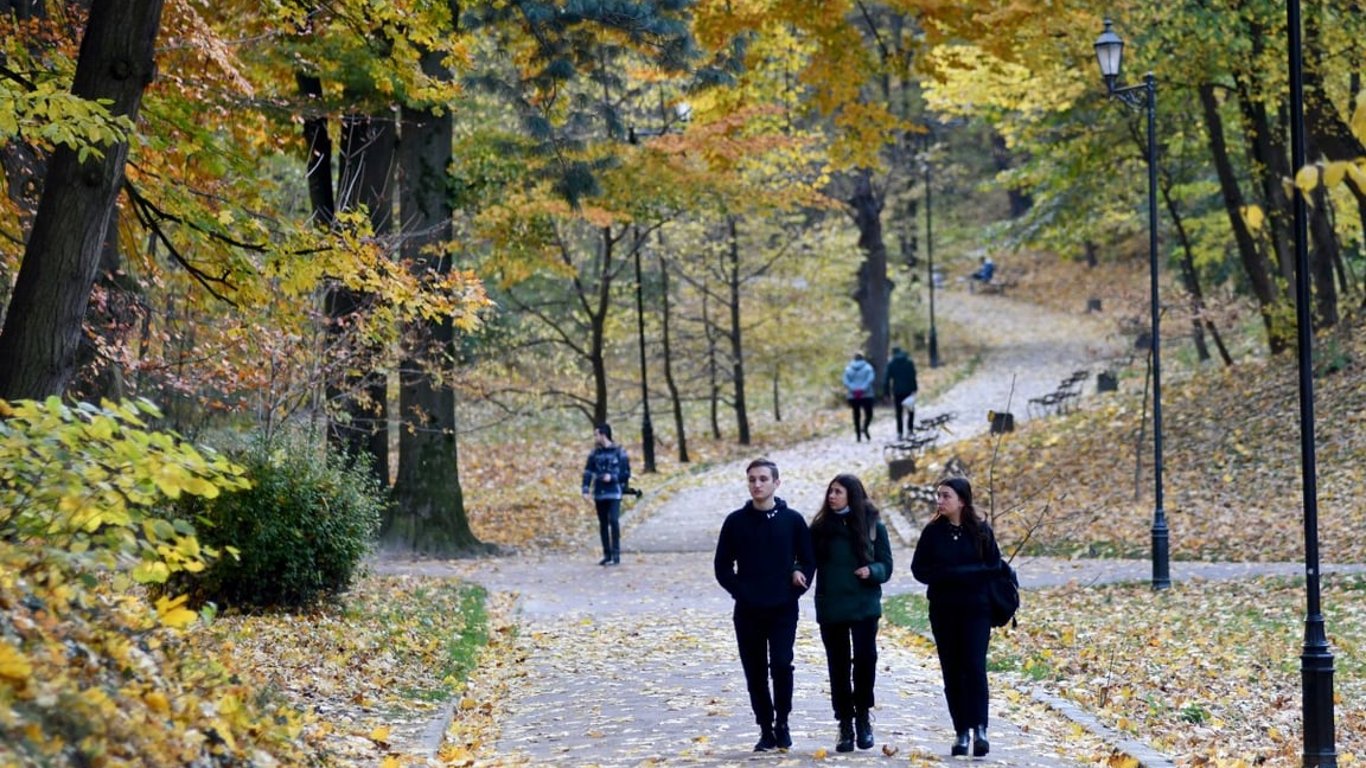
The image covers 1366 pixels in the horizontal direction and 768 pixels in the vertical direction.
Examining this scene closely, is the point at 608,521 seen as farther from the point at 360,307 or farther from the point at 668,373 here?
the point at 668,373

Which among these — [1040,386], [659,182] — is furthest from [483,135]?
[1040,386]

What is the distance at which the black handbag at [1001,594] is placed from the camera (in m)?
8.95

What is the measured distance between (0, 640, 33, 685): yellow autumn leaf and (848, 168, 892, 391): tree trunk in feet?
125

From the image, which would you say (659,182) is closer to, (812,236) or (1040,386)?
(812,236)

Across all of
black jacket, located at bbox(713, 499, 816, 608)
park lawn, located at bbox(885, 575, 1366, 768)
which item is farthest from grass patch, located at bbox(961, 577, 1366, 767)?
black jacket, located at bbox(713, 499, 816, 608)

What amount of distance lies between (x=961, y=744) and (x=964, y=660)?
470mm

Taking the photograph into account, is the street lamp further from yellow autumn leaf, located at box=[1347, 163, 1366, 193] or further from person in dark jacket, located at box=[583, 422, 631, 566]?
yellow autumn leaf, located at box=[1347, 163, 1366, 193]

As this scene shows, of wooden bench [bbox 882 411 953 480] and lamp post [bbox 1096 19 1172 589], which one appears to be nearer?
lamp post [bbox 1096 19 1172 589]

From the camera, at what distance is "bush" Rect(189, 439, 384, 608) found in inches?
514

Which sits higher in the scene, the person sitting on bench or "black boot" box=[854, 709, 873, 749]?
the person sitting on bench

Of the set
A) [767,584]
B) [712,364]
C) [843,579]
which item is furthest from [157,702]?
[712,364]

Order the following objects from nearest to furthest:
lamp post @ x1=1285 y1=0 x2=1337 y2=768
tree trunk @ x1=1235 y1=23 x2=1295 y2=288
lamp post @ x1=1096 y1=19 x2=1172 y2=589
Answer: lamp post @ x1=1285 y1=0 x2=1337 y2=768, lamp post @ x1=1096 y1=19 x2=1172 y2=589, tree trunk @ x1=1235 y1=23 x2=1295 y2=288

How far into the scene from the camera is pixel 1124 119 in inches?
1078

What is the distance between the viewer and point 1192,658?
12789 mm
